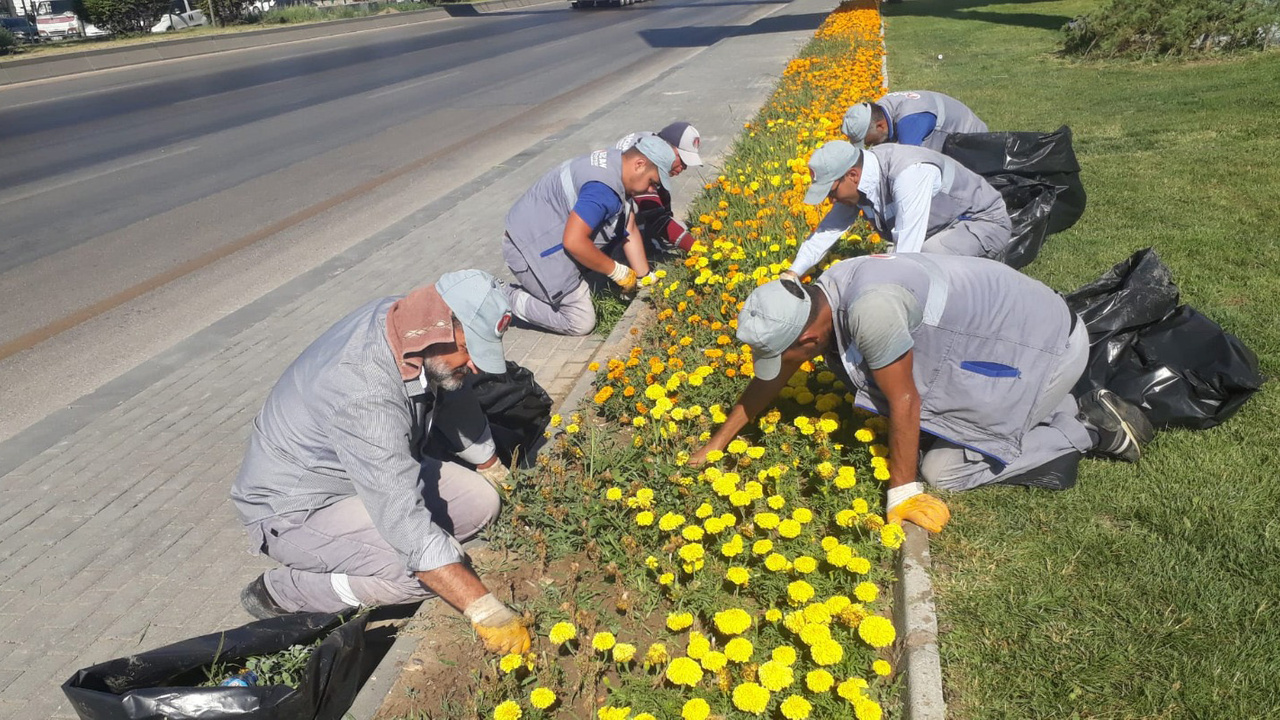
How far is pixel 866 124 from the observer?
576cm

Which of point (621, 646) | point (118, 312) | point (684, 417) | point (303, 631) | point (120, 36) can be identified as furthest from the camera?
point (120, 36)

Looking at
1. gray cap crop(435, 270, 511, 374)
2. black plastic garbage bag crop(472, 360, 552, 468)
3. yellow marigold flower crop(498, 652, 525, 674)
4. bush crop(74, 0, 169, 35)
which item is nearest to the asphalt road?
black plastic garbage bag crop(472, 360, 552, 468)

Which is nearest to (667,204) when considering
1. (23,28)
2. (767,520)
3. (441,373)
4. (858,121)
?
(858,121)

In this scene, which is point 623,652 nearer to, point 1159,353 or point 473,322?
point 473,322

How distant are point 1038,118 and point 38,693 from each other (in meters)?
10.4

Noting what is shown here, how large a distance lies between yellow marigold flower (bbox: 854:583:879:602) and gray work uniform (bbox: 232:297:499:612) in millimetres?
1272

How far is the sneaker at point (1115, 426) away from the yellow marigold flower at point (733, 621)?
184 centimetres

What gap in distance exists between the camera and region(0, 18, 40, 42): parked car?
3278cm

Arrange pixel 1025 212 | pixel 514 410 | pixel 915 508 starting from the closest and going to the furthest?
pixel 915 508 → pixel 514 410 → pixel 1025 212

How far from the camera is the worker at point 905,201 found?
454 centimetres

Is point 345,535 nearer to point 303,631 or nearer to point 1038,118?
point 303,631

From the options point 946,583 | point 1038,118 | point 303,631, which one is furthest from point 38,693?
point 1038,118

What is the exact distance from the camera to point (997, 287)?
3387 millimetres

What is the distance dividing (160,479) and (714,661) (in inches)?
127
